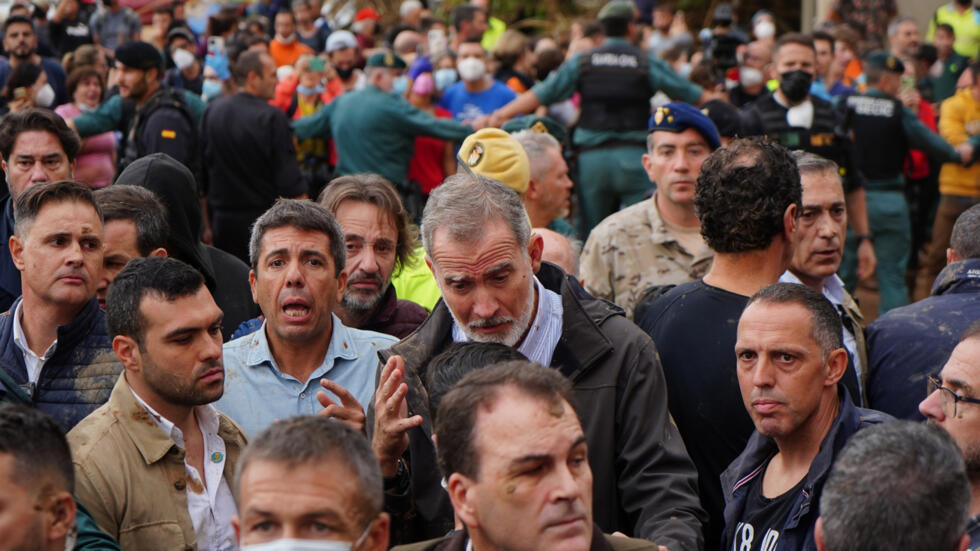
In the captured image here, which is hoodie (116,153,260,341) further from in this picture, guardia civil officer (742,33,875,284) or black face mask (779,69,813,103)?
black face mask (779,69,813,103)

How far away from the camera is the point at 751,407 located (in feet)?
11.9

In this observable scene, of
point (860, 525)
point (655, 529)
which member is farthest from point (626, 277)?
point (860, 525)

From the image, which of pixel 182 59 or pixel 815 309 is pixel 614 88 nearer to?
pixel 182 59

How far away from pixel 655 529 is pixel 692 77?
842 centimetres

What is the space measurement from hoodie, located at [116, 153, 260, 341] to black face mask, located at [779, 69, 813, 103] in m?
4.61

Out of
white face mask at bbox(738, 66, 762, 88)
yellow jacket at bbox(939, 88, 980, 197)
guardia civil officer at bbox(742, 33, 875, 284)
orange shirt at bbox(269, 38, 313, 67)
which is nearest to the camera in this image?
guardia civil officer at bbox(742, 33, 875, 284)

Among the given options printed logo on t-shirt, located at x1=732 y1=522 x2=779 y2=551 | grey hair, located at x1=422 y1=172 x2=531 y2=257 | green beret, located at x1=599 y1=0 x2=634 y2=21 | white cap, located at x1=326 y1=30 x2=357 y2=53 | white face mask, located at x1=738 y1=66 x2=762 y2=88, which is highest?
green beret, located at x1=599 y1=0 x2=634 y2=21

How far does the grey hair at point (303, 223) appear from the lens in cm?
433

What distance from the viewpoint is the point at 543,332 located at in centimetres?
370

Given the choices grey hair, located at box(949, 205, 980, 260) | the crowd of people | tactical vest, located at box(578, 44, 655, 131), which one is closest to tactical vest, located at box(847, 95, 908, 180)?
tactical vest, located at box(578, 44, 655, 131)

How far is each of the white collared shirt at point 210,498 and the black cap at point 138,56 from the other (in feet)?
17.8

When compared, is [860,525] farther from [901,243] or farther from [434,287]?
[901,243]

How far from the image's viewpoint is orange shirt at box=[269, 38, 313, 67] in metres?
14.5

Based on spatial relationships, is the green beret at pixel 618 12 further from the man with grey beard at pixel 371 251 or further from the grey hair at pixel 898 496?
the grey hair at pixel 898 496
